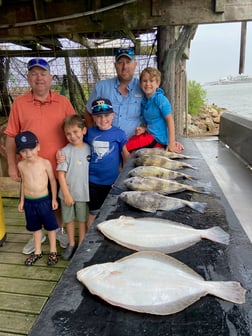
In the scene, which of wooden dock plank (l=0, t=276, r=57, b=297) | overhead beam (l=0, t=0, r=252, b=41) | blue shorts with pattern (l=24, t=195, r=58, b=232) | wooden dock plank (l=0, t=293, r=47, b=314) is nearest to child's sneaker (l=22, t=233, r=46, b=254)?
wooden dock plank (l=0, t=276, r=57, b=297)

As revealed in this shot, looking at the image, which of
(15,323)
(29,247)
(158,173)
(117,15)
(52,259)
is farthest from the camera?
(117,15)

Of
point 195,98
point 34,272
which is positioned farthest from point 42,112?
point 195,98

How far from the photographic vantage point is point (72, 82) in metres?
4.80

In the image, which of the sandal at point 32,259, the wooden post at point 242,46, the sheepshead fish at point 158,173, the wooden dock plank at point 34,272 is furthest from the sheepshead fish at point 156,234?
the wooden post at point 242,46

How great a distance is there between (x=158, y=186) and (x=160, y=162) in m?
0.47

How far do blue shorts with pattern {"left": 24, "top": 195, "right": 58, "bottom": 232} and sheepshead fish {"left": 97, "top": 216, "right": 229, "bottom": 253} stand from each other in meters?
1.36

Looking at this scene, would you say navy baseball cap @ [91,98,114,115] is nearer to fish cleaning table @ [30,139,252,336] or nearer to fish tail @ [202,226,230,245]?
fish cleaning table @ [30,139,252,336]

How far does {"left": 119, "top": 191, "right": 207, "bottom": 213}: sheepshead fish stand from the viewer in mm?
1614

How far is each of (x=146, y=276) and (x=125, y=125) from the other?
75.9 inches

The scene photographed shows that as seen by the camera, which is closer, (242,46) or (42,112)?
(42,112)

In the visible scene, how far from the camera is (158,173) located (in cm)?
204

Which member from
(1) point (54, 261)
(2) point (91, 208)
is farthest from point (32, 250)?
(2) point (91, 208)

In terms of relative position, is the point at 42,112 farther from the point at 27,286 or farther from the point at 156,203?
the point at 27,286

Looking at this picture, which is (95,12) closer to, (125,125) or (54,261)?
(125,125)
